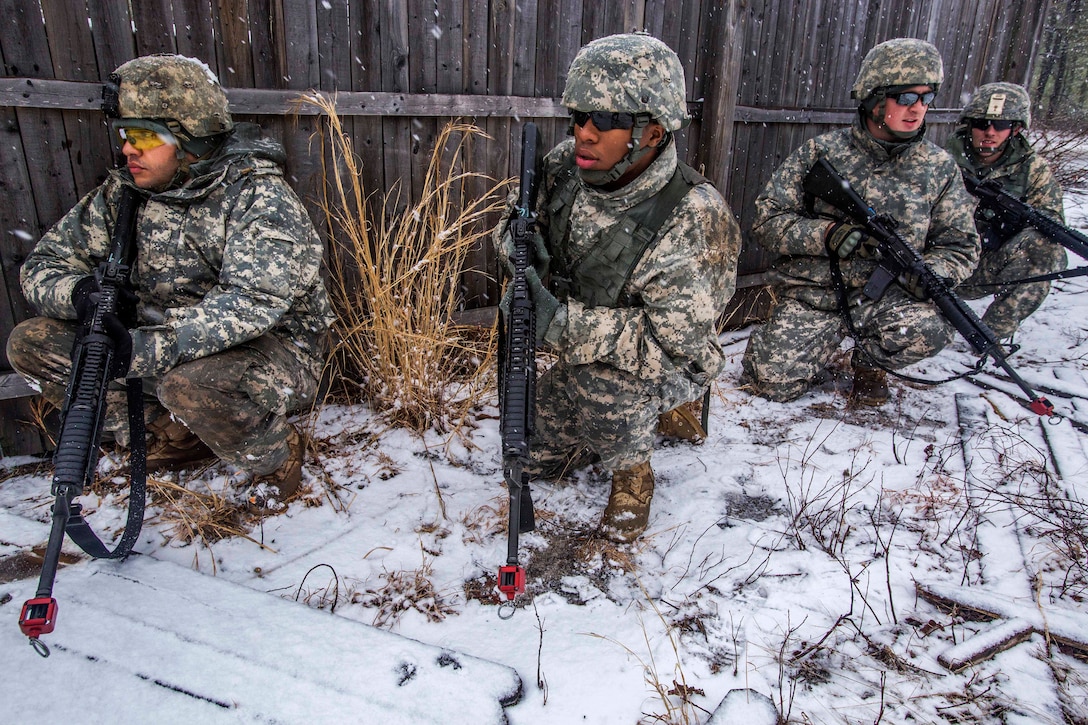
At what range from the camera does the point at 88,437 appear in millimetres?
1807

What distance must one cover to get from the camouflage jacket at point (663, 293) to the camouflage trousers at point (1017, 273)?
3.07m

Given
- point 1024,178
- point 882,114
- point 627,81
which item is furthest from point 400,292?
point 1024,178

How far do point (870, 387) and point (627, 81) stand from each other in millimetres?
2574

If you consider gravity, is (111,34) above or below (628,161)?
above

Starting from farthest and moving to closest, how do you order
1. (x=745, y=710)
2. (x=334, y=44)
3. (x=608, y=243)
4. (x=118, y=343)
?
(x=334, y=44), (x=608, y=243), (x=118, y=343), (x=745, y=710)

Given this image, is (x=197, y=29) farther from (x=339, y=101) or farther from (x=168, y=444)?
(x=168, y=444)

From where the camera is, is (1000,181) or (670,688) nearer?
(670,688)

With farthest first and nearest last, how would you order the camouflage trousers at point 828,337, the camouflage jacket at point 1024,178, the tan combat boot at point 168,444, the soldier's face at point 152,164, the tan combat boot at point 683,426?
the camouflage jacket at point 1024,178 → the camouflage trousers at point 828,337 → the tan combat boot at point 683,426 → the tan combat boot at point 168,444 → the soldier's face at point 152,164

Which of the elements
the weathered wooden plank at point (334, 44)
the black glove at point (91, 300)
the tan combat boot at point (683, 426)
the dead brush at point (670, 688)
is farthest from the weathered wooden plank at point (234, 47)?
the dead brush at point (670, 688)

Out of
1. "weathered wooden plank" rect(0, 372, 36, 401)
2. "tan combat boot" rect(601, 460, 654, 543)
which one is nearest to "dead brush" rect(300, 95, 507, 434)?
"tan combat boot" rect(601, 460, 654, 543)

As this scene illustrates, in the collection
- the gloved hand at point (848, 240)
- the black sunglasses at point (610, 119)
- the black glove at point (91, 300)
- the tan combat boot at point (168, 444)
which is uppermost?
the black sunglasses at point (610, 119)

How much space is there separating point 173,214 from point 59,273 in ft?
1.46

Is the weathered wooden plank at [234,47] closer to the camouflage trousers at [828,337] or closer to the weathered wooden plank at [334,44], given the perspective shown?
the weathered wooden plank at [334,44]

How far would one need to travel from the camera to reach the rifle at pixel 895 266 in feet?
10.7
